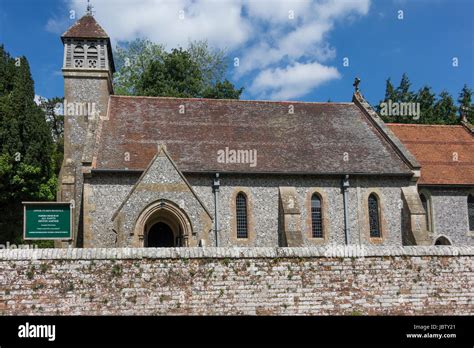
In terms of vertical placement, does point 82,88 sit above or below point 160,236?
above

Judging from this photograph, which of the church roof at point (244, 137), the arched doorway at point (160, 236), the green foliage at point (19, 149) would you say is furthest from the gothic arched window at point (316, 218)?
the green foliage at point (19, 149)

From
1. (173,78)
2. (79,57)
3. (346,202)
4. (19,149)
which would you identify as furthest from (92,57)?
(173,78)

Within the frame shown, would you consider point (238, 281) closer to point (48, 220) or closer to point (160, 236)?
point (48, 220)

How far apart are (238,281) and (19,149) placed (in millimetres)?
25820

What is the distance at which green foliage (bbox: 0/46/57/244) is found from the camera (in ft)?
120

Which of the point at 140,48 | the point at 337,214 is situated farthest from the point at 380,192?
the point at 140,48

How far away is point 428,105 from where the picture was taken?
54594 mm

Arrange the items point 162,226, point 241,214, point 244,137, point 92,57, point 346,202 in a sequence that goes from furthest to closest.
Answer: point 92,57
point 244,137
point 346,202
point 241,214
point 162,226

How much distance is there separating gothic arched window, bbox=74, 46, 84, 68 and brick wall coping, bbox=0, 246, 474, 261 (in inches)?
728

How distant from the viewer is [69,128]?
3033 cm

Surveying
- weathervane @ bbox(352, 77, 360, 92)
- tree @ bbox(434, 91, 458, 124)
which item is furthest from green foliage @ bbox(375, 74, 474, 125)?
weathervane @ bbox(352, 77, 360, 92)

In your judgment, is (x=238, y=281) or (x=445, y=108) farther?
(x=445, y=108)
